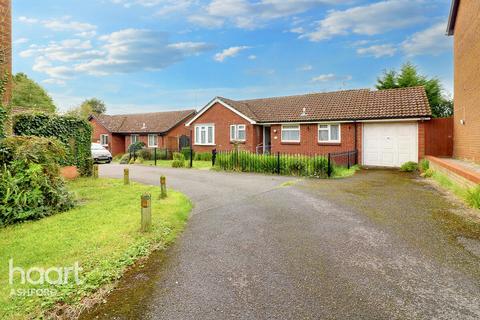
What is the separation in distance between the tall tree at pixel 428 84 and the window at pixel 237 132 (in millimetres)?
16290

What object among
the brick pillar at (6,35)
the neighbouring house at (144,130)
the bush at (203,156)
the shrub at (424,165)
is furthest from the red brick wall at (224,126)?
the brick pillar at (6,35)

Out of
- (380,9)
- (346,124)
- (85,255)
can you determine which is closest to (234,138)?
(346,124)

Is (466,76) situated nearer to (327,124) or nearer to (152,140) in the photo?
(327,124)

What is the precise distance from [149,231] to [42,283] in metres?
2.15

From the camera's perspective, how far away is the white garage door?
17.3 meters

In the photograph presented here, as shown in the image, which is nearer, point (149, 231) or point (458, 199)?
point (149, 231)

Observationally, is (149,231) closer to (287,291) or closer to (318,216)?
(287,291)

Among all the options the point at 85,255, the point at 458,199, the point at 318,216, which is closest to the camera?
the point at 85,255

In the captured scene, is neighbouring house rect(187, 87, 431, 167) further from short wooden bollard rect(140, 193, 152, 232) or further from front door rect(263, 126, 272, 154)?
short wooden bollard rect(140, 193, 152, 232)

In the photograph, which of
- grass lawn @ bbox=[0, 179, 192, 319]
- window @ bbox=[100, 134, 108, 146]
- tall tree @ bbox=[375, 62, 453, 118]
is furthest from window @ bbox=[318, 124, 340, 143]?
window @ bbox=[100, 134, 108, 146]

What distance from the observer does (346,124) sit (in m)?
19.7

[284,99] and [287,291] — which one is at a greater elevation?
[284,99]

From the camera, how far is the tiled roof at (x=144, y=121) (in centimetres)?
3406

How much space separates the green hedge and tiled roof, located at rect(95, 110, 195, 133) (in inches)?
750
